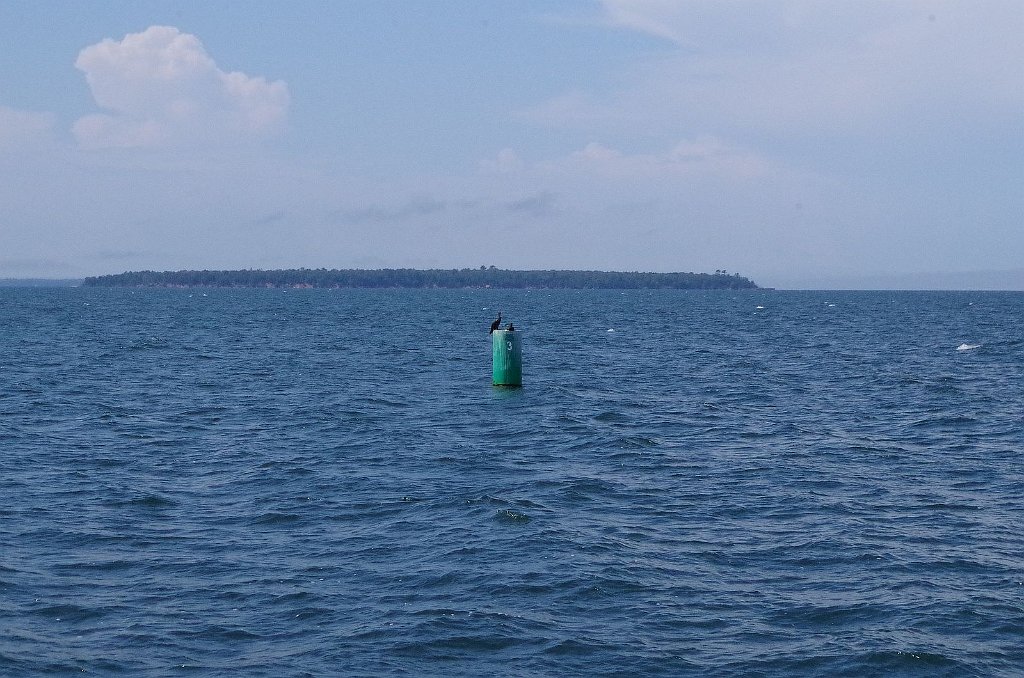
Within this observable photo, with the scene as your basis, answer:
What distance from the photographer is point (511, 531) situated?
19.8 meters

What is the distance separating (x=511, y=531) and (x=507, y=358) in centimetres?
2427

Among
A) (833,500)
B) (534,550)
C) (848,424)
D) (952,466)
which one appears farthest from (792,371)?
(534,550)

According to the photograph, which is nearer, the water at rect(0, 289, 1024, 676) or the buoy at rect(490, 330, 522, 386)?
the water at rect(0, 289, 1024, 676)

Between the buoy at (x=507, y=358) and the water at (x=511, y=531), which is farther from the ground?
the buoy at (x=507, y=358)

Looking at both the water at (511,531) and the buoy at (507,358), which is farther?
the buoy at (507,358)

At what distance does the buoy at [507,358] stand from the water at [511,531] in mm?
984

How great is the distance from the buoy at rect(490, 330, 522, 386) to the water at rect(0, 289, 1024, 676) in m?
0.98

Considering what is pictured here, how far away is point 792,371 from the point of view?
5381 centimetres

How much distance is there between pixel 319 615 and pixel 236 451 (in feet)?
46.1

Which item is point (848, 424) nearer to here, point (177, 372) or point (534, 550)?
point (534, 550)

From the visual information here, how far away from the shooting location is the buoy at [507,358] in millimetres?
43625

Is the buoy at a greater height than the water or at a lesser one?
greater

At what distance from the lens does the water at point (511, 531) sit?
45.9 feet

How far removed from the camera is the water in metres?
14.0
